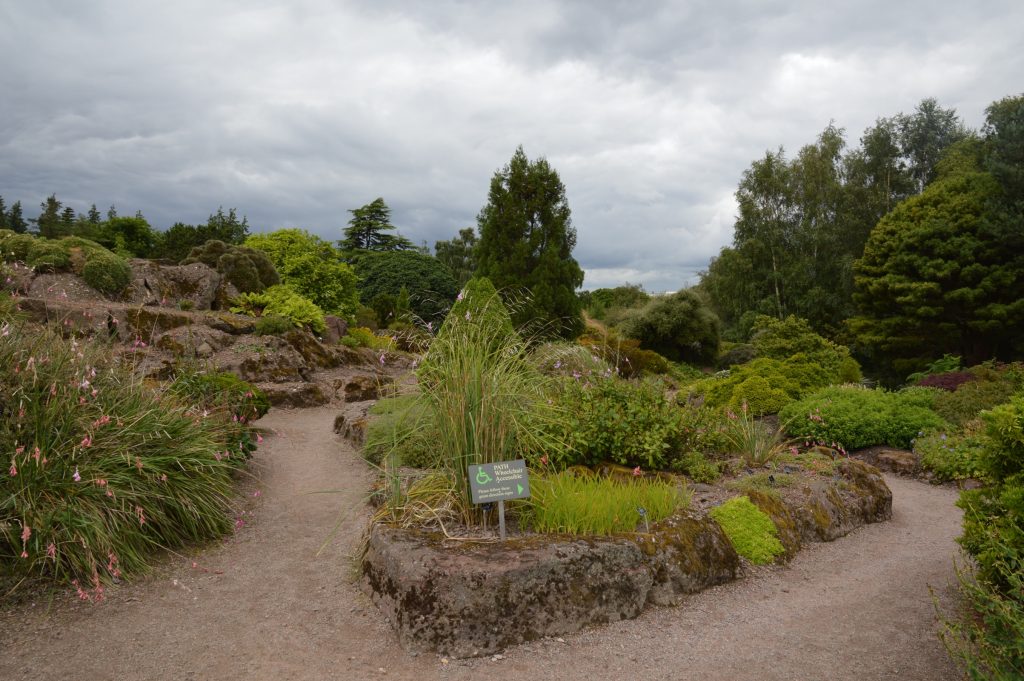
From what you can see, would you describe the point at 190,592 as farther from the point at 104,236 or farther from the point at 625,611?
the point at 104,236

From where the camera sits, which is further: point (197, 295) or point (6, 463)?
point (197, 295)

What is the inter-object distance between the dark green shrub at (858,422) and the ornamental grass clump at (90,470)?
736 cm

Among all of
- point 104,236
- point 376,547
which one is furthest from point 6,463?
point 104,236

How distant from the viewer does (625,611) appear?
3881mm

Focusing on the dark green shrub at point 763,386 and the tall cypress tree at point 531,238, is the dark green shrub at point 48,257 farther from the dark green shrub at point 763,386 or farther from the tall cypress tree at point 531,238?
the dark green shrub at point 763,386

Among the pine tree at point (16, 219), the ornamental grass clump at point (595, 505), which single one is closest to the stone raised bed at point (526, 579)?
the ornamental grass clump at point (595, 505)

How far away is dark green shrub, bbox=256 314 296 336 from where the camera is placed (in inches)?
535

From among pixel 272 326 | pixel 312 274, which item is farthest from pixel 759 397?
pixel 312 274

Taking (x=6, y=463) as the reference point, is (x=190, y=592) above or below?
below

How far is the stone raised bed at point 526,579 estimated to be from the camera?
11.6 ft

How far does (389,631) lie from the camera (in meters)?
3.73

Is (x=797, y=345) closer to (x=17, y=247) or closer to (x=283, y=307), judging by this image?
(x=283, y=307)

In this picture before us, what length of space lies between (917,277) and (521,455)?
18.3 m

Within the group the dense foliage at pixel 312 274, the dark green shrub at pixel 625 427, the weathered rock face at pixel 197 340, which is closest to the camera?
the dark green shrub at pixel 625 427
